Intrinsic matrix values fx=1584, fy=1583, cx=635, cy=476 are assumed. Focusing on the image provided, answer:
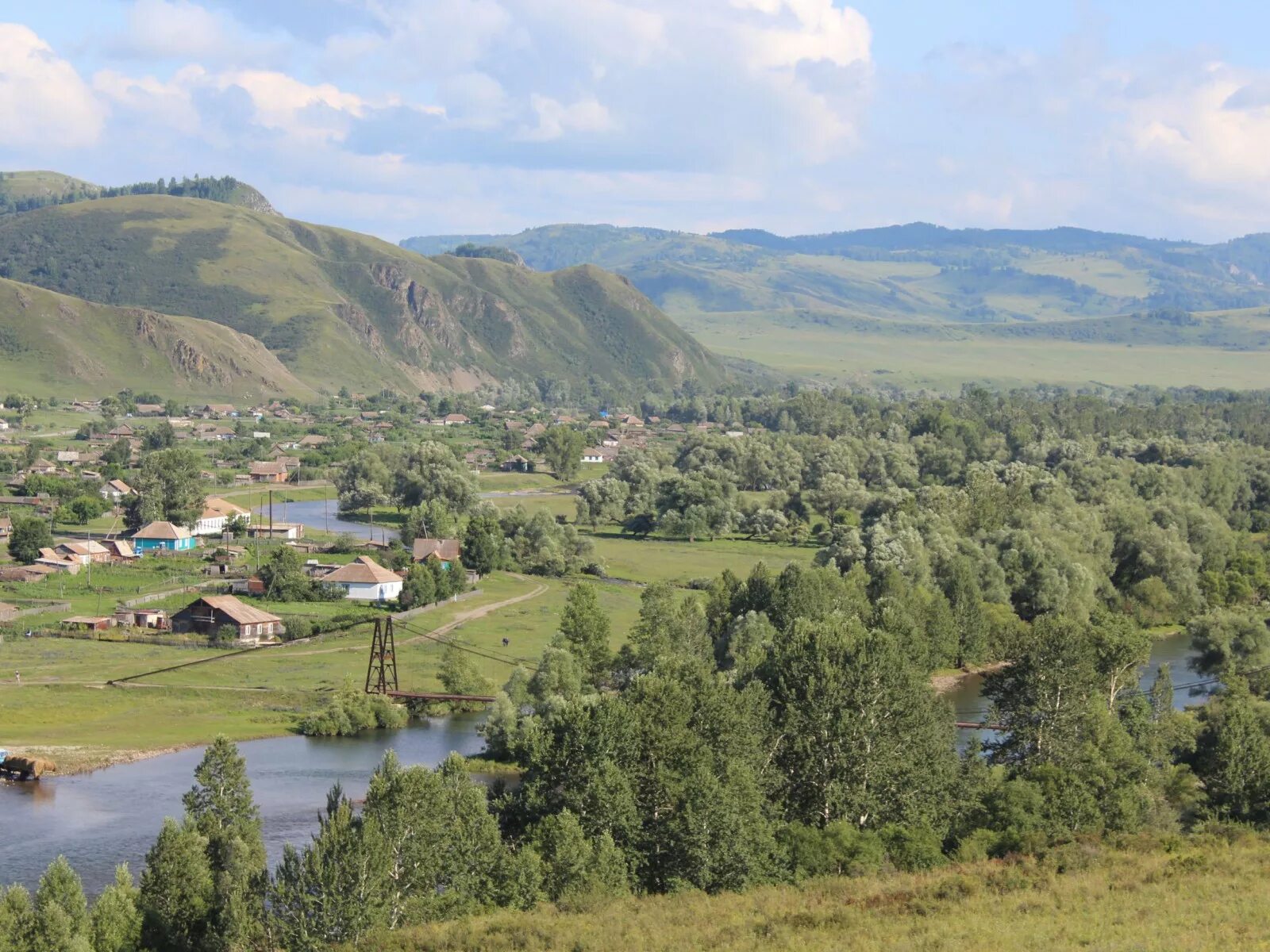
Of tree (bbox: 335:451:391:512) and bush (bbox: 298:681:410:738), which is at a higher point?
tree (bbox: 335:451:391:512)

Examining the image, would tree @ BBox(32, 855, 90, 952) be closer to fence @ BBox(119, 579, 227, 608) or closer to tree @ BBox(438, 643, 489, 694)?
tree @ BBox(438, 643, 489, 694)

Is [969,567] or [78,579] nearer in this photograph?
[969,567]

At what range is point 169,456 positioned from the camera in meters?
124

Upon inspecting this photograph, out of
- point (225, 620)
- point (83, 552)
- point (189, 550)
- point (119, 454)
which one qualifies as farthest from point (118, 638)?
point (119, 454)

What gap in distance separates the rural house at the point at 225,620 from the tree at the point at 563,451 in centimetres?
9149

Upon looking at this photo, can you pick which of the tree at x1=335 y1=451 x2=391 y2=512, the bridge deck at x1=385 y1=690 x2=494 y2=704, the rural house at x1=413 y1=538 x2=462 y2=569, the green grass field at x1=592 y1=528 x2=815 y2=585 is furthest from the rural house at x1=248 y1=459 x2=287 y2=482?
the bridge deck at x1=385 y1=690 x2=494 y2=704

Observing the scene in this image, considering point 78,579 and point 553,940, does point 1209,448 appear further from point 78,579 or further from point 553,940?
point 553,940

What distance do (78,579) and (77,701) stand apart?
31.0 metres

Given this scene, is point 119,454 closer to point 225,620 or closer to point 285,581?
point 285,581

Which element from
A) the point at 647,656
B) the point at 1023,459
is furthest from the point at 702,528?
the point at 647,656

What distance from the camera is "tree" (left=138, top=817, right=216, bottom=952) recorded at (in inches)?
1442

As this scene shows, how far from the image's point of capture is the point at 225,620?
8112 centimetres

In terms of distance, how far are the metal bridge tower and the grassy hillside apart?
31.7 m

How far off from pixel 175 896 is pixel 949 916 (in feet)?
58.7
